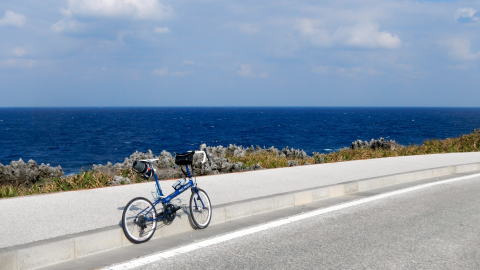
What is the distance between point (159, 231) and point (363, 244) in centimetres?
254

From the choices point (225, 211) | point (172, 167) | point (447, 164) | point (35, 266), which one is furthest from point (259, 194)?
point (447, 164)

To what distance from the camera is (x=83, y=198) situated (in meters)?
9.23

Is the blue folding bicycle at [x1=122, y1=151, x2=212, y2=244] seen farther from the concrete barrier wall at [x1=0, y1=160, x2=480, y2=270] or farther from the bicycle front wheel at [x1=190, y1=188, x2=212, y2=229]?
the concrete barrier wall at [x1=0, y1=160, x2=480, y2=270]

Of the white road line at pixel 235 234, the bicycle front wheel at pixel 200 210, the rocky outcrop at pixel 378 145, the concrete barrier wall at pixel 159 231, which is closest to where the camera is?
the concrete barrier wall at pixel 159 231

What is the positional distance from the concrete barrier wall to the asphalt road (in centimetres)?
87

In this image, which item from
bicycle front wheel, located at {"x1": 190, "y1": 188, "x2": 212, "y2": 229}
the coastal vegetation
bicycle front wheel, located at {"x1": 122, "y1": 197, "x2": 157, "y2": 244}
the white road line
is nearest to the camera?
the white road line

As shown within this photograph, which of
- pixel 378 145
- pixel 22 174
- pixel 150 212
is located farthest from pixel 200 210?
pixel 378 145

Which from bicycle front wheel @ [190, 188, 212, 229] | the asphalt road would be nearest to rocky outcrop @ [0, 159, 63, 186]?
bicycle front wheel @ [190, 188, 212, 229]

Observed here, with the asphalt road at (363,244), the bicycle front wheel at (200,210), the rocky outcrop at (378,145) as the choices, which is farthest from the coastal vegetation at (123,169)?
the asphalt road at (363,244)

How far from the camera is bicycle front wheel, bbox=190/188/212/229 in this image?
289 inches

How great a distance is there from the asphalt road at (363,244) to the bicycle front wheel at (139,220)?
78 cm

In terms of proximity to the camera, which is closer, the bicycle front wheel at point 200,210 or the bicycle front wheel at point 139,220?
the bicycle front wheel at point 139,220

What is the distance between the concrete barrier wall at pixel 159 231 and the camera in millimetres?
5508

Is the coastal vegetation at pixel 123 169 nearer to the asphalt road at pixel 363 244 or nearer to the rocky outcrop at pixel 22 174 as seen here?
the rocky outcrop at pixel 22 174
